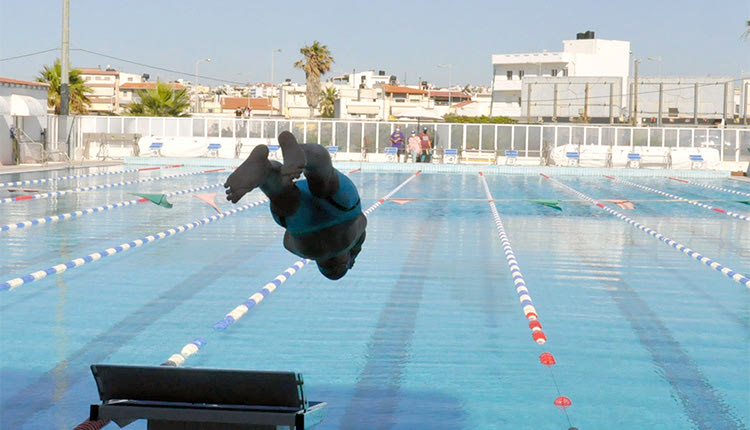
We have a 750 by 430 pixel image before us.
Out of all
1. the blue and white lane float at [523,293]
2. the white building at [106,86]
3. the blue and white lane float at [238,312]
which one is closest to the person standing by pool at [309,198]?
the blue and white lane float at [238,312]

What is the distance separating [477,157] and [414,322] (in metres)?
28.3

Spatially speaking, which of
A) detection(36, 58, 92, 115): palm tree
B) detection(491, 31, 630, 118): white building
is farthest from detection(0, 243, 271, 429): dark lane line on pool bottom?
detection(491, 31, 630, 118): white building

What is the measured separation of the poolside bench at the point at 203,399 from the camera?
3.83 m

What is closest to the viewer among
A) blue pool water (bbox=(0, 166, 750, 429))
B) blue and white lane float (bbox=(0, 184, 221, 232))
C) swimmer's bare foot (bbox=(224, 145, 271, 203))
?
swimmer's bare foot (bbox=(224, 145, 271, 203))

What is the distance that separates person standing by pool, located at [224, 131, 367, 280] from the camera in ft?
12.5

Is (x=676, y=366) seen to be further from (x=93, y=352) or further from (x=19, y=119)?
(x=19, y=119)

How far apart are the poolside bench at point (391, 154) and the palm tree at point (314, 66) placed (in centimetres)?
2242

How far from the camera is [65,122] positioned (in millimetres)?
29609

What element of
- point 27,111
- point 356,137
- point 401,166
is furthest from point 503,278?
point 356,137

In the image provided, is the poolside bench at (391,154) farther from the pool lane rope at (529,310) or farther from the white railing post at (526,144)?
the pool lane rope at (529,310)

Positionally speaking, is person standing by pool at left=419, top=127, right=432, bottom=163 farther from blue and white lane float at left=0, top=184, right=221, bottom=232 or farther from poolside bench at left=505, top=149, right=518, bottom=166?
blue and white lane float at left=0, top=184, right=221, bottom=232

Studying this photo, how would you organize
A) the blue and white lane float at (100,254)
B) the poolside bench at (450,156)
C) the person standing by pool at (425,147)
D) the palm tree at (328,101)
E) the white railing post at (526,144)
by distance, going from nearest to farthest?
the blue and white lane float at (100,254) < the person standing by pool at (425,147) < the poolside bench at (450,156) < the white railing post at (526,144) < the palm tree at (328,101)

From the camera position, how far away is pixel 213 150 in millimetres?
35188

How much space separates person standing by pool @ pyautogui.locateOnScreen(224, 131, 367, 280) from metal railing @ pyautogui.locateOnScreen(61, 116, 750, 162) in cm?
3095
